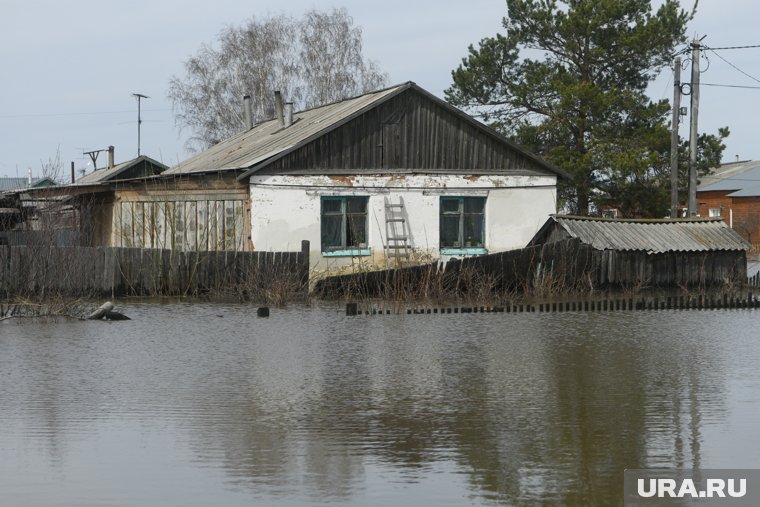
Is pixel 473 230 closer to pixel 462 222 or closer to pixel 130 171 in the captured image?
pixel 462 222

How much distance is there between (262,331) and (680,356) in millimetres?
6608

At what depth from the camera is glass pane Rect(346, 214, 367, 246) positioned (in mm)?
27391

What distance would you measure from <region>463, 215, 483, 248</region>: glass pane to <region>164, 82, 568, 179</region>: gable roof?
2292mm

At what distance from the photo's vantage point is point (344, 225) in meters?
27.3

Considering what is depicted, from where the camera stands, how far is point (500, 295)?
23625mm

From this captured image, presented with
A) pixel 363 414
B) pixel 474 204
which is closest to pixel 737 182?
pixel 474 204

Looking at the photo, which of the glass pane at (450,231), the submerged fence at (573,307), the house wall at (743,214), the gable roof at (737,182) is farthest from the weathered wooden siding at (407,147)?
the gable roof at (737,182)

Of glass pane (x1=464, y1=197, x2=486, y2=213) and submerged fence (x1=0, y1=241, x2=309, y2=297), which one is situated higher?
glass pane (x1=464, y1=197, x2=486, y2=213)

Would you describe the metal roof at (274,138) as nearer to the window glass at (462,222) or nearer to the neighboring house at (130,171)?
the window glass at (462,222)

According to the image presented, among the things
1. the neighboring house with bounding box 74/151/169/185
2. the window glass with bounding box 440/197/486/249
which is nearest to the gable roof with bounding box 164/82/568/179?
the window glass with bounding box 440/197/486/249

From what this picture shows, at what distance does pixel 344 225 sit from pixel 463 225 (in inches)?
134

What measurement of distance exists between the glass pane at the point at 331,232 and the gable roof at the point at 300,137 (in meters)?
2.05

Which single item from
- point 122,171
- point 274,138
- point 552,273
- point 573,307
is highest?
point 122,171

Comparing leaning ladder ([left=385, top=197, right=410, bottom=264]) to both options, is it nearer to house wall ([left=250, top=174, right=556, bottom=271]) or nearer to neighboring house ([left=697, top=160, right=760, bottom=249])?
house wall ([left=250, top=174, right=556, bottom=271])
